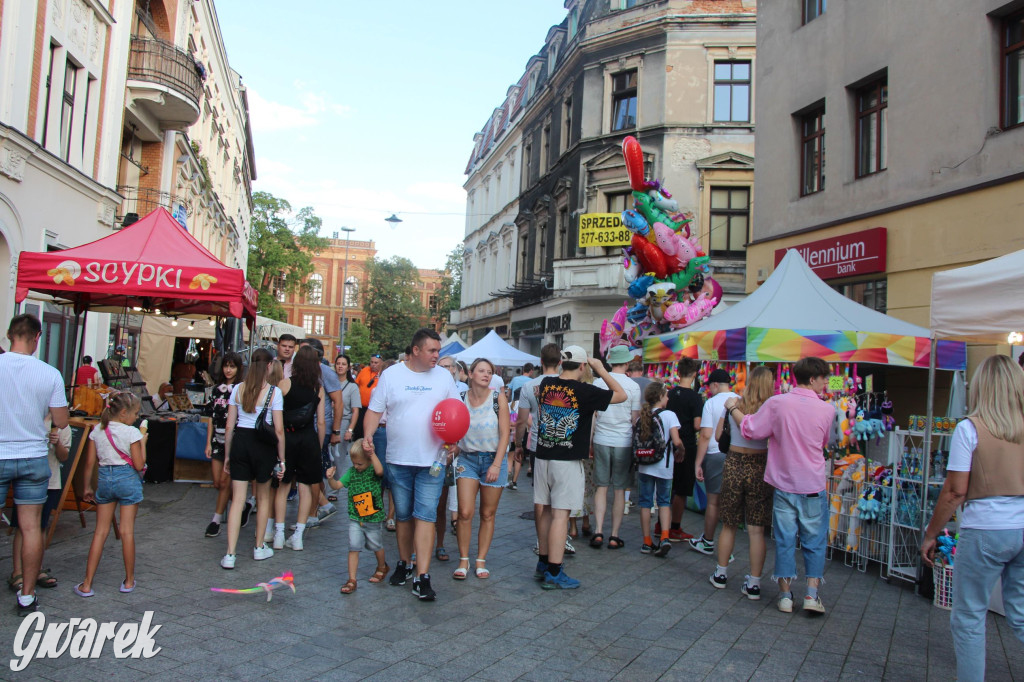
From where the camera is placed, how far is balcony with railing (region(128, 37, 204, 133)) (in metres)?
16.7

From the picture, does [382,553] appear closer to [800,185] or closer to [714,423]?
[714,423]

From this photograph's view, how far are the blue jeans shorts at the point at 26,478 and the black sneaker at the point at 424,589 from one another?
2466mm

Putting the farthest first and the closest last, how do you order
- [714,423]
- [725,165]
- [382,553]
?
[725,165]
[714,423]
[382,553]

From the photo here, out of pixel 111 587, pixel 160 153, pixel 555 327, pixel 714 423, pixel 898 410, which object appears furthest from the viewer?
pixel 555 327

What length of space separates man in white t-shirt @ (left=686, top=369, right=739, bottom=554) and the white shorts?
1.53 m

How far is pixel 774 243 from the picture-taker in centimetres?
1350

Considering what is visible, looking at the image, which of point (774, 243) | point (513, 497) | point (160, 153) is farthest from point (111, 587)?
point (160, 153)

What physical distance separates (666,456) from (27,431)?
16.9 feet

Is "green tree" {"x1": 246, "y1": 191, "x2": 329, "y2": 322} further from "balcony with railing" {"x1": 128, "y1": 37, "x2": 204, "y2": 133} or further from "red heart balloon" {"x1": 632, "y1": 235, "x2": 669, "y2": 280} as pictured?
"red heart balloon" {"x1": 632, "y1": 235, "x2": 669, "y2": 280}

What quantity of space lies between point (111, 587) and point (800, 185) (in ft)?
40.0

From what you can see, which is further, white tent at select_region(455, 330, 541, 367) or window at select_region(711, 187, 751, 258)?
window at select_region(711, 187, 751, 258)

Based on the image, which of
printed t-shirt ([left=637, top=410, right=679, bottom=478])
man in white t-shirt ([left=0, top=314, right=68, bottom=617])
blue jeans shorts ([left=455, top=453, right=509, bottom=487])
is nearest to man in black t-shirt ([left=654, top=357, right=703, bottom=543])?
printed t-shirt ([left=637, top=410, right=679, bottom=478])

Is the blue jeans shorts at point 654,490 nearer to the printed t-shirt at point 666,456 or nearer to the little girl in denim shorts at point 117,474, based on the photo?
the printed t-shirt at point 666,456

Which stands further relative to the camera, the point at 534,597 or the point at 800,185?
the point at 800,185
